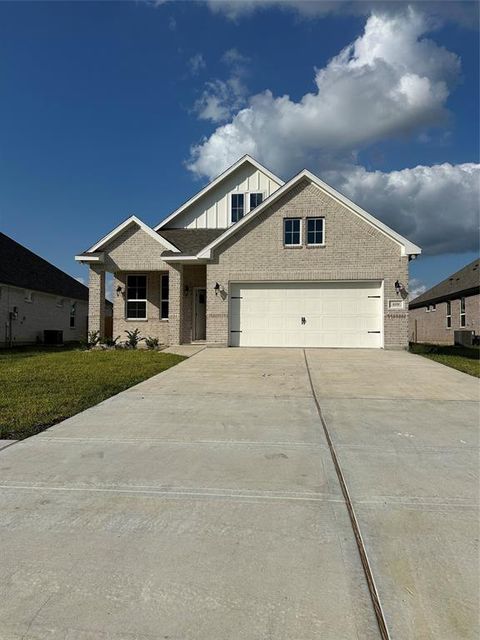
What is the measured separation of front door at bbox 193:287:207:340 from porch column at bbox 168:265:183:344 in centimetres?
189

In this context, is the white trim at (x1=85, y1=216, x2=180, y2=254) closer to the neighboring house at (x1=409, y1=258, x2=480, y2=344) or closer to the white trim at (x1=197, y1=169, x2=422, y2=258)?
the white trim at (x1=197, y1=169, x2=422, y2=258)

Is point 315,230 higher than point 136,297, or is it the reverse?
point 315,230

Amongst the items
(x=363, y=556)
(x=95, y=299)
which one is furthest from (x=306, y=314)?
(x=363, y=556)

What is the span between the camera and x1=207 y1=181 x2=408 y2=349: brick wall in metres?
16.3

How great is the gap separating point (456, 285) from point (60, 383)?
27.2 metres

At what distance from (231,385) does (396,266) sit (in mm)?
9286

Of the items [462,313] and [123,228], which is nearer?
[123,228]

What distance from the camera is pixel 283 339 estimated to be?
1697cm

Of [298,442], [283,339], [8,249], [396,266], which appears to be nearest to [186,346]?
[283,339]

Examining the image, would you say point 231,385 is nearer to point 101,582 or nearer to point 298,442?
point 298,442

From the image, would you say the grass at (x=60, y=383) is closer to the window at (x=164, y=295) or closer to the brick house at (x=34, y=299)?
the window at (x=164, y=295)

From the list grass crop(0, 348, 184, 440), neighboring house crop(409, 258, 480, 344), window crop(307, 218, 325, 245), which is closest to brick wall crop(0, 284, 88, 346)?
grass crop(0, 348, 184, 440)

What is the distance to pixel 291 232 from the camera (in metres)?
17.1

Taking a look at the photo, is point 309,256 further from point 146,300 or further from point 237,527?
point 237,527
